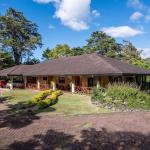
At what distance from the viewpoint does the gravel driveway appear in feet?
34.4

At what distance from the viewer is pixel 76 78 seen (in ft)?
101

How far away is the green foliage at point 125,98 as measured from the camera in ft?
61.0

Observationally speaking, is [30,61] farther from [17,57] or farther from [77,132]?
[77,132]

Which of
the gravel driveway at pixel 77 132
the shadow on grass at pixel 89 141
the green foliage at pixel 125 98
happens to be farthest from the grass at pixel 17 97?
the shadow on grass at pixel 89 141

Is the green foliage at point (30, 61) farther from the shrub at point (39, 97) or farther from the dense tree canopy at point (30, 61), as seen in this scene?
the shrub at point (39, 97)

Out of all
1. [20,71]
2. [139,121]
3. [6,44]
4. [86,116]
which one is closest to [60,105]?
[86,116]

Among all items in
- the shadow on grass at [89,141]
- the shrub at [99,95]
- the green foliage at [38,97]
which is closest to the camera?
the shadow on grass at [89,141]

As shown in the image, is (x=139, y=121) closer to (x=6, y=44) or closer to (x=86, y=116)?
(x=86, y=116)

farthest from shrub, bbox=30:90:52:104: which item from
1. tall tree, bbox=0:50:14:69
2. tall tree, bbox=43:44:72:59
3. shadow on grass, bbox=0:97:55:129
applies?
tall tree, bbox=43:44:72:59

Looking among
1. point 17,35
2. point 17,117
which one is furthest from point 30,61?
point 17,117

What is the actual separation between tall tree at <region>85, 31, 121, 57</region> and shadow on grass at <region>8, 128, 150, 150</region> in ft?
167

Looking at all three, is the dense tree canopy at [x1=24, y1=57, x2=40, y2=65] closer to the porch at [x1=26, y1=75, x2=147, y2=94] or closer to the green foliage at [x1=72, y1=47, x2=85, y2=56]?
the green foliage at [x1=72, y1=47, x2=85, y2=56]

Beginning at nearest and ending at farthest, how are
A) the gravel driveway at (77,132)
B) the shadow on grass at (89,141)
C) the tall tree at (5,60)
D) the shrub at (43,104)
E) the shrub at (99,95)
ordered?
the shadow on grass at (89,141) → the gravel driveway at (77,132) → the shrub at (43,104) → the shrub at (99,95) → the tall tree at (5,60)

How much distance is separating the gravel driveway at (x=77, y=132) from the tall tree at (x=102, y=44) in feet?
156
